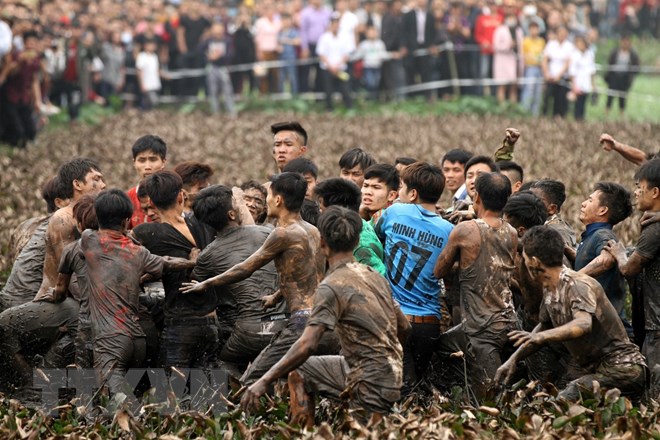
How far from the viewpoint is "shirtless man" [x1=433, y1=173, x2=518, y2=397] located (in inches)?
388

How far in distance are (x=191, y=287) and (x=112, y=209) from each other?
801 millimetres

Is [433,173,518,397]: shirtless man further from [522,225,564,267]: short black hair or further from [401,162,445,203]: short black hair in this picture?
[522,225,564,267]: short black hair

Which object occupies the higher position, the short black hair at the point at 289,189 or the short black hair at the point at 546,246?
the short black hair at the point at 289,189

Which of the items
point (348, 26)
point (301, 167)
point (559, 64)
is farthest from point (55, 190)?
point (348, 26)

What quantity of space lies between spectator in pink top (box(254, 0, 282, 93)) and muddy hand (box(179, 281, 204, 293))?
24.3 meters

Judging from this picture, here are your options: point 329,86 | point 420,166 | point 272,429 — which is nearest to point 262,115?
point 329,86

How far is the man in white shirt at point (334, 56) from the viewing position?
32.5 m

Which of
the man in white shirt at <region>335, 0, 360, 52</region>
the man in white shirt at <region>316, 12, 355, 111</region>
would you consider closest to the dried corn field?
the man in white shirt at <region>316, 12, 355, 111</region>

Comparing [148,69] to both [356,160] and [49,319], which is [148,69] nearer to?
[356,160]

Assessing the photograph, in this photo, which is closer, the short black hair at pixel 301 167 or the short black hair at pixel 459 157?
the short black hair at pixel 301 167

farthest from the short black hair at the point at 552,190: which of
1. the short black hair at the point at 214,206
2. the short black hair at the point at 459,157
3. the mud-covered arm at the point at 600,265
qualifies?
the short black hair at the point at 214,206

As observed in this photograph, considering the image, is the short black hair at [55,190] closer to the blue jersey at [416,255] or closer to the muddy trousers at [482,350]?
the blue jersey at [416,255]

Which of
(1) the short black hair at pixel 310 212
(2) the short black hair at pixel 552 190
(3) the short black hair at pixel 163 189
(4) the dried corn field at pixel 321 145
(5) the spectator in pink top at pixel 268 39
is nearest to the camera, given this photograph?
(3) the short black hair at pixel 163 189

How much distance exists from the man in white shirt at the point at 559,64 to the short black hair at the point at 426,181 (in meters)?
21.0
